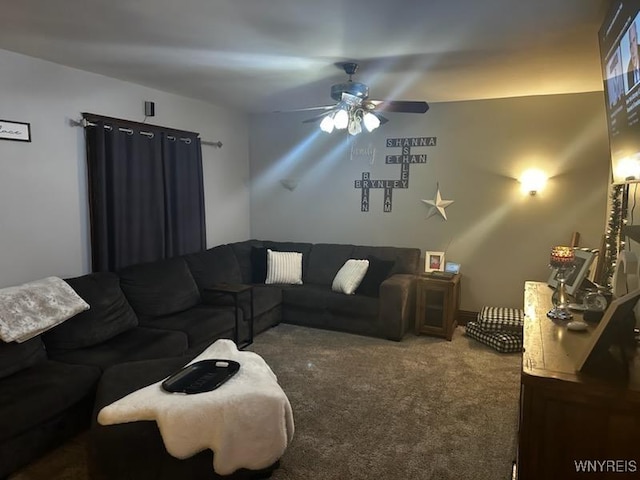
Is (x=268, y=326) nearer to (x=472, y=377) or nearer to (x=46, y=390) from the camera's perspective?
(x=472, y=377)

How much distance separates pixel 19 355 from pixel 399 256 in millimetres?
3576

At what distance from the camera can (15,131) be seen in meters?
3.20

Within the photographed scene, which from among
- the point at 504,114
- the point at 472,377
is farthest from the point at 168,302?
the point at 504,114

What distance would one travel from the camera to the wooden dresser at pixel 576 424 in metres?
1.38

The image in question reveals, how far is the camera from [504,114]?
4594 millimetres

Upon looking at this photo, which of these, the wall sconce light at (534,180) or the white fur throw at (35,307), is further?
the wall sconce light at (534,180)

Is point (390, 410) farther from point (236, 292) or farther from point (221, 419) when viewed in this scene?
point (236, 292)

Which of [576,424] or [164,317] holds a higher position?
[576,424]

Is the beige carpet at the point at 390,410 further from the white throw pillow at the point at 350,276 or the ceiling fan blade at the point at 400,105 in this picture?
the ceiling fan blade at the point at 400,105

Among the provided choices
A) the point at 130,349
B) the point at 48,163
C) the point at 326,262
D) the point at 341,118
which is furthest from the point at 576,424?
the point at 326,262

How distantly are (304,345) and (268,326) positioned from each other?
62 cm

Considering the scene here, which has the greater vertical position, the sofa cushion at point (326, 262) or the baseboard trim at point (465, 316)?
the sofa cushion at point (326, 262)

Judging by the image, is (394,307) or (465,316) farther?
(465,316)

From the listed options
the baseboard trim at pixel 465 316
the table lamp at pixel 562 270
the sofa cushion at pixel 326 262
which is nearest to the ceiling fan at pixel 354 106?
the table lamp at pixel 562 270
